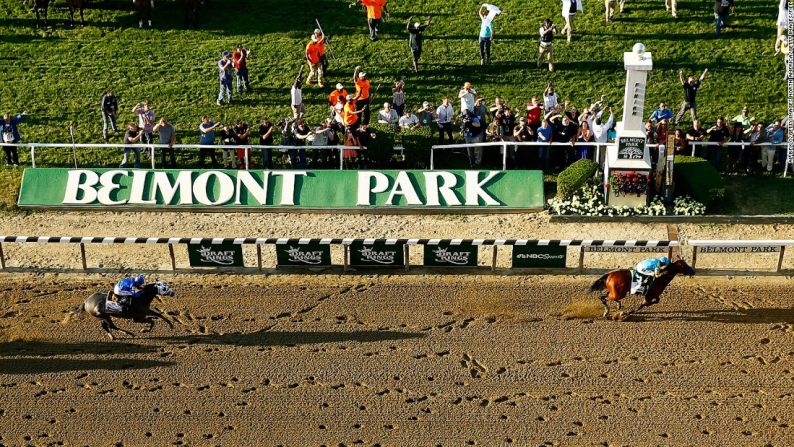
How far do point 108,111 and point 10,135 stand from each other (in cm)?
251

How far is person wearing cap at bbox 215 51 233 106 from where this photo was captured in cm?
2798

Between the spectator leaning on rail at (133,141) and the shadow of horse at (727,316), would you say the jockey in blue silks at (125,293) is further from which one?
the shadow of horse at (727,316)

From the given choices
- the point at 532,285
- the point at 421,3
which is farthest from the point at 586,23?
the point at 532,285

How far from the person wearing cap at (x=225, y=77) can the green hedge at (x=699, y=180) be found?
470 inches

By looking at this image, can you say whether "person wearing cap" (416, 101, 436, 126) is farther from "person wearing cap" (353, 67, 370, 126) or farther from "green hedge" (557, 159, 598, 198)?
"green hedge" (557, 159, 598, 198)

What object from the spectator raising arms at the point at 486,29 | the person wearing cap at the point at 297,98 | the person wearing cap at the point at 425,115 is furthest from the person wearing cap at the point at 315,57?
the spectator raising arms at the point at 486,29

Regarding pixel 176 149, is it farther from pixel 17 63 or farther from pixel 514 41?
pixel 514 41

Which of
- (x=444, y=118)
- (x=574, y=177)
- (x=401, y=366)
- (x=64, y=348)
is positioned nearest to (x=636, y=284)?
(x=401, y=366)

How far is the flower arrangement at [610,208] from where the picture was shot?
78.0ft

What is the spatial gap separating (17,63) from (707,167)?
19593 mm

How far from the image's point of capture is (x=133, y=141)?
85.0 ft

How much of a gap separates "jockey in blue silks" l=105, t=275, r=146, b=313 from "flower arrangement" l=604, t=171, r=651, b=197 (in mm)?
10892

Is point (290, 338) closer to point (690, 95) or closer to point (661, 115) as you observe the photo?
point (661, 115)

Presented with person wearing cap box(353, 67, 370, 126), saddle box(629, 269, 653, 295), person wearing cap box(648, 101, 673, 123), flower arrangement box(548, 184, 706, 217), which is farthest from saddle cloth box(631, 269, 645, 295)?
person wearing cap box(353, 67, 370, 126)
